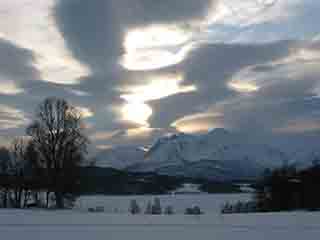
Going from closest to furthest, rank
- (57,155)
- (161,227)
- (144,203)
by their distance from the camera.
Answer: (161,227) → (57,155) → (144,203)

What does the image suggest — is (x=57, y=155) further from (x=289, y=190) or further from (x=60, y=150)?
(x=289, y=190)

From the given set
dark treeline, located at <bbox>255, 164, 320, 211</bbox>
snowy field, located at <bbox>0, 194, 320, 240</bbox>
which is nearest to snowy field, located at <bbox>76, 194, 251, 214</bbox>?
dark treeline, located at <bbox>255, 164, 320, 211</bbox>

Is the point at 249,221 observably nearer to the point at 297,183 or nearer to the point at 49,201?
the point at 297,183

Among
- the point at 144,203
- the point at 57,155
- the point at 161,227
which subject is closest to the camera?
the point at 161,227

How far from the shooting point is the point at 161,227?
49.4ft

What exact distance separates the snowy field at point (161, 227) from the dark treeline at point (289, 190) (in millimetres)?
8886

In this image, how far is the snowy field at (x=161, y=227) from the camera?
13.3m

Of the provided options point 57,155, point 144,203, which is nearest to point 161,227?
point 57,155

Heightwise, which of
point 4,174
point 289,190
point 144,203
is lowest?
point 144,203

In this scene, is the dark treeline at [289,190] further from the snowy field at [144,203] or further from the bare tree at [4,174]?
the bare tree at [4,174]

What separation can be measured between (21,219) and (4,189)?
25713 millimetres

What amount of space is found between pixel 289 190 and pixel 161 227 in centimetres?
2391

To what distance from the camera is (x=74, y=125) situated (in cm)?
3428

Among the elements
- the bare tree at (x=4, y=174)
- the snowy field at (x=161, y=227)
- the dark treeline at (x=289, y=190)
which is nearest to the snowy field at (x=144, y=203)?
the dark treeline at (x=289, y=190)
